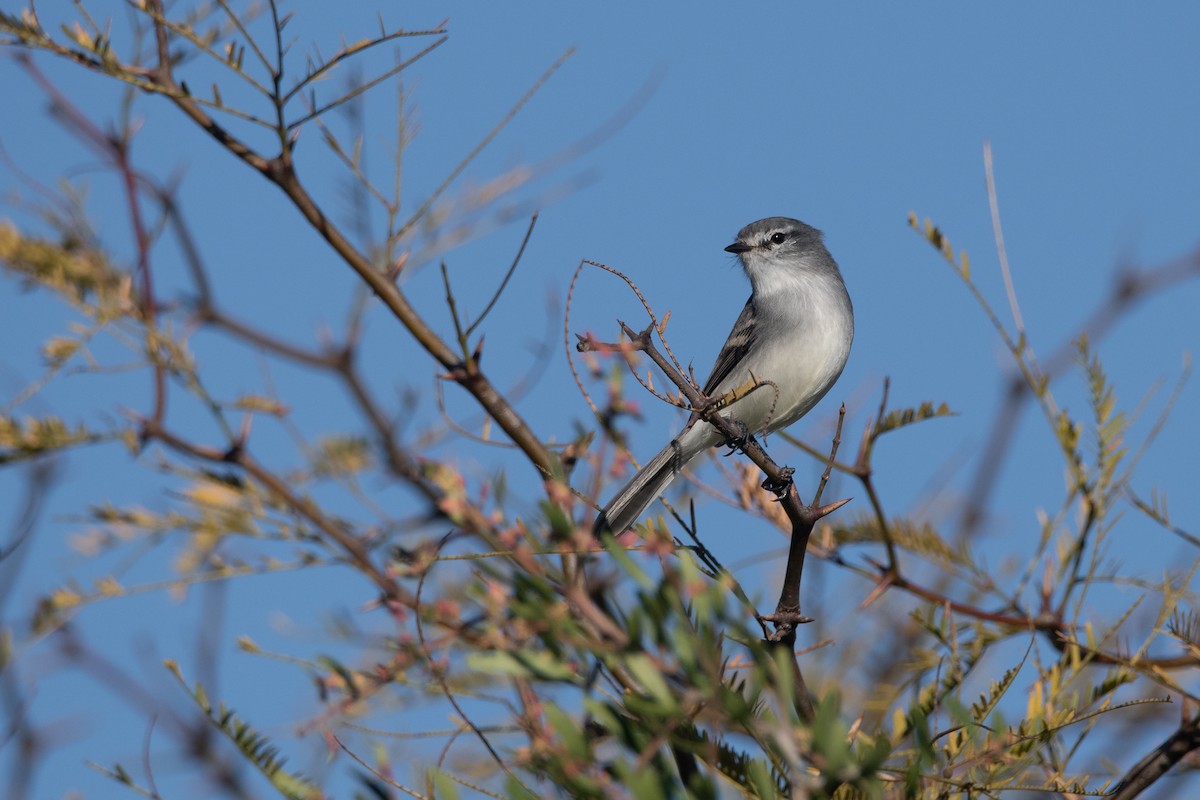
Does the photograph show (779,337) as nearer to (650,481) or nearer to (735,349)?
(735,349)

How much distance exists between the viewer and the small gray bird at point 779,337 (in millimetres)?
5125

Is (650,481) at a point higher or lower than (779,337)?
lower

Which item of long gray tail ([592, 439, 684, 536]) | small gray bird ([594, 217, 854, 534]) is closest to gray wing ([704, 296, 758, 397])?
small gray bird ([594, 217, 854, 534])

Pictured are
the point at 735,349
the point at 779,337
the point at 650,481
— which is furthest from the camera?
the point at 735,349

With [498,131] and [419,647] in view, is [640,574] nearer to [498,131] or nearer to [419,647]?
[419,647]

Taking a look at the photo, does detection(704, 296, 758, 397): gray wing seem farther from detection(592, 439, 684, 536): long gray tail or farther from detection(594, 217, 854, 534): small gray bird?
detection(592, 439, 684, 536): long gray tail

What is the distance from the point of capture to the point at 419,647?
178 cm

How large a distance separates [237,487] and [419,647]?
2.83ft

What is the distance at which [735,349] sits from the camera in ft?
18.2

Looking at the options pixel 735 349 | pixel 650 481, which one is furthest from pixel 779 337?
pixel 650 481

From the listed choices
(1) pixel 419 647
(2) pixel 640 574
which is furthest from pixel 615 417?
(2) pixel 640 574

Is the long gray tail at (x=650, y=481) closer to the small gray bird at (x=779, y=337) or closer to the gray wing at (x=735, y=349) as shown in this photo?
the small gray bird at (x=779, y=337)

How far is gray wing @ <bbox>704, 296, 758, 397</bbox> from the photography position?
554 centimetres

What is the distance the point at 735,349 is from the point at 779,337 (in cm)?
28
